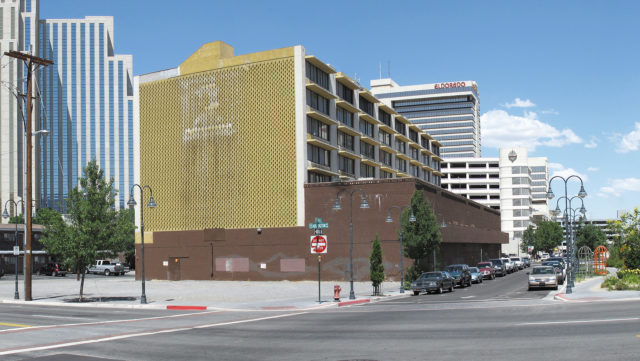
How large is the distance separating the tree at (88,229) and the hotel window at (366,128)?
44.4 metres

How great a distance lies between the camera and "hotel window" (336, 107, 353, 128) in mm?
70238

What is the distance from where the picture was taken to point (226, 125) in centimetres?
6338

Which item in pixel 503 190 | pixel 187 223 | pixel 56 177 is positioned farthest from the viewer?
pixel 56 177

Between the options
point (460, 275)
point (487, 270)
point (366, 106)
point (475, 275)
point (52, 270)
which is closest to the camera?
point (460, 275)

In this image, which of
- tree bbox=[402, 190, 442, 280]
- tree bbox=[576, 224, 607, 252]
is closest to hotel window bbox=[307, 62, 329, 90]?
tree bbox=[402, 190, 442, 280]

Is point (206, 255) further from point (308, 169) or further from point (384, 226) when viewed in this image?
point (384, 226)

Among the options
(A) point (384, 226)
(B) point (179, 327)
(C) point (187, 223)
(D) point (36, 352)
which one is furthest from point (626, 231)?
(C) point (187, 223)

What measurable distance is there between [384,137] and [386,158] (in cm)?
306

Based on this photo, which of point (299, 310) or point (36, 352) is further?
point (299, 310)

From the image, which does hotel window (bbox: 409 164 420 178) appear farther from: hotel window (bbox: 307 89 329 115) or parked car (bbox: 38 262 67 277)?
parked car (bbox: 38 262 67 277)

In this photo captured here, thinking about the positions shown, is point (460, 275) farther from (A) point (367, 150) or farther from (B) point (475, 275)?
(A) point (367, 150)

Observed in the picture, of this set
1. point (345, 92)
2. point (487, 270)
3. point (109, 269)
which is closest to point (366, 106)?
point (345, 92)

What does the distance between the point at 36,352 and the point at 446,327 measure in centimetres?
1256

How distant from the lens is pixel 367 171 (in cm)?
7938
